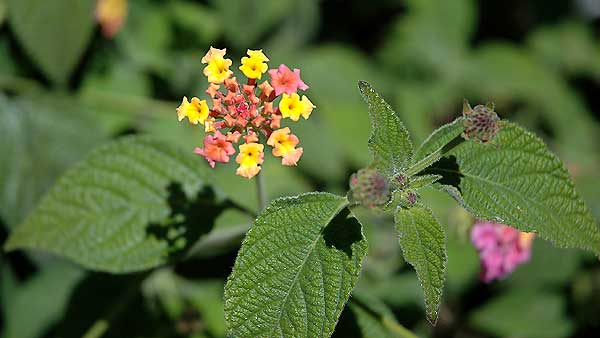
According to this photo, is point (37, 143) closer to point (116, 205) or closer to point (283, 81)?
point (116, 205)

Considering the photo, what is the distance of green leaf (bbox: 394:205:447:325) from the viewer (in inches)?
46.6

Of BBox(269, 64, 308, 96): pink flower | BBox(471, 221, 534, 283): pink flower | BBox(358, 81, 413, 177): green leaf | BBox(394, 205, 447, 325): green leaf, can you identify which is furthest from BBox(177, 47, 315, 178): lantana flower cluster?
BBox(471, 221, 534, 283): pink flower

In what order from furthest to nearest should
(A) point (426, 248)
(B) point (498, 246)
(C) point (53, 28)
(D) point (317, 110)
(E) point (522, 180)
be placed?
(D) point (317, 110) → (C) point (53, 28) → (B) point (498, 246) → (E) point (522, 180) → (A) point (426, 248)

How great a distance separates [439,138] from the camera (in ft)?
4.41

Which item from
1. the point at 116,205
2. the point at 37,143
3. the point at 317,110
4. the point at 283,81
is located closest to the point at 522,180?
the point at 283,81

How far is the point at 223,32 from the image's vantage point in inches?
106

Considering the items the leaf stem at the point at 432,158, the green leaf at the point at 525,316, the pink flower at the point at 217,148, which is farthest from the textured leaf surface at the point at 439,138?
the green leaf at the point at 525,316

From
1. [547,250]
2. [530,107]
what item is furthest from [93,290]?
[530,107]

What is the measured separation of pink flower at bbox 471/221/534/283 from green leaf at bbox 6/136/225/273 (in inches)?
26.8

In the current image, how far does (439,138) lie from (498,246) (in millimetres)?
619

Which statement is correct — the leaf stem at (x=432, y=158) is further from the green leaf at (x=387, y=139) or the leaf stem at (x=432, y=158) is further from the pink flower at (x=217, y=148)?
the pink flower at (x=217, y=148)

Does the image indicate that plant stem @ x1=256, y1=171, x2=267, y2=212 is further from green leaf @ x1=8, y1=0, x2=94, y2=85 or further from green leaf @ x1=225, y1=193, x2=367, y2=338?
green leaf @ x1=8, y1=0, x2=94, y2=85

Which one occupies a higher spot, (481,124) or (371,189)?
(481,124)

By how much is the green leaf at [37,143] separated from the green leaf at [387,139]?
1227mm
